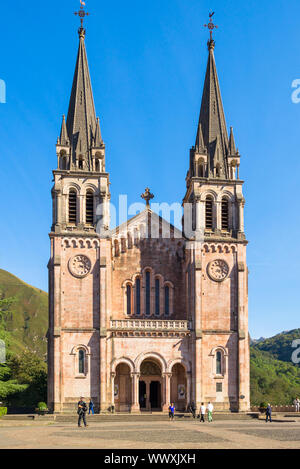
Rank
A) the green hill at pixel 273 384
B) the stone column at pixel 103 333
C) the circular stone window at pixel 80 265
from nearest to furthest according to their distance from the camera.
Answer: the stone column at pixel 103 333 < the circular stone window at pixel 80 265 < the green hill at pixel 273 384

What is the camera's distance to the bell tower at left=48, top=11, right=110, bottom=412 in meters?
58.1

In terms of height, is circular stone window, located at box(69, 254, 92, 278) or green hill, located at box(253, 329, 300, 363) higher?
circular stone window, located at box(69, 254, 92, 278)

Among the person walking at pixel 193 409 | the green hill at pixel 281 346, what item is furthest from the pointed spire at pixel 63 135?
the green hill at pixel 281 346

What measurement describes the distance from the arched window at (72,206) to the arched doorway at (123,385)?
14327mm

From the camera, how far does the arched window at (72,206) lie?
6203 cm

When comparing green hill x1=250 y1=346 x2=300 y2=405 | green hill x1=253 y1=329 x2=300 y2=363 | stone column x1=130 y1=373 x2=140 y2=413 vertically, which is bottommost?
green hill x1=250 y1=346 x2=300 y2=405

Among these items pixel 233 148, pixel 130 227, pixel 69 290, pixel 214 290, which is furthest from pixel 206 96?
pixel 69 290

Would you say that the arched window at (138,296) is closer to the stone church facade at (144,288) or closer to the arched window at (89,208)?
the stone church facade at (144,288)

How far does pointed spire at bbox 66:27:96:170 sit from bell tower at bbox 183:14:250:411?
10.7m

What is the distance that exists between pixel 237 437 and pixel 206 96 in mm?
42099

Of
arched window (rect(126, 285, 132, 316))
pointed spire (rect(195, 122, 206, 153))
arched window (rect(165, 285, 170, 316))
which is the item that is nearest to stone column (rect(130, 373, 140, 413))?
arched window (rect(126, 285, 132, 316))

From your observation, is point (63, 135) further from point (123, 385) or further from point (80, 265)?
point (123, 385)

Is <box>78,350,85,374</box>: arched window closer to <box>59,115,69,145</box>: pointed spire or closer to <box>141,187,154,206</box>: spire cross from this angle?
<box>141,187,154,206</box>: spire cross

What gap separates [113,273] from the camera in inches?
2488
